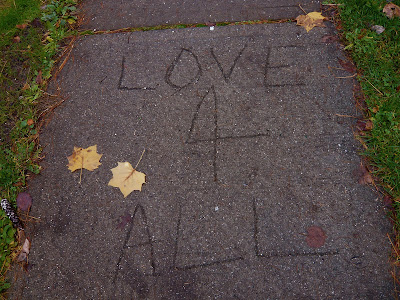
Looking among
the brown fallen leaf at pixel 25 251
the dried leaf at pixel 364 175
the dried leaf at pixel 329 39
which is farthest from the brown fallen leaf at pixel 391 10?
the brown fallen leaf at pixel 25 251

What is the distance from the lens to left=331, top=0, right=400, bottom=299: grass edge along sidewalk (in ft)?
6.74

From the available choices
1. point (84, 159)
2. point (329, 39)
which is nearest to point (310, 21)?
point (329, 39)

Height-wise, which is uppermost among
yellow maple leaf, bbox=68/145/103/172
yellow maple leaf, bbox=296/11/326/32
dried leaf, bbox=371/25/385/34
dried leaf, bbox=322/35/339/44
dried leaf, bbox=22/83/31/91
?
yellow maple leaf, bbox=296/11/326/32

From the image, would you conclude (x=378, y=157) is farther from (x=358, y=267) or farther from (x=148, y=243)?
(x=148, y=243)

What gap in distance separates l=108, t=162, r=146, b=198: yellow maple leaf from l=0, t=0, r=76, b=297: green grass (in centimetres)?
62

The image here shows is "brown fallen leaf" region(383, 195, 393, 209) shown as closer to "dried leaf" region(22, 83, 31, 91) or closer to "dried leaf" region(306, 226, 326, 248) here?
"dried leaf" region(306, 226, 326, 248)

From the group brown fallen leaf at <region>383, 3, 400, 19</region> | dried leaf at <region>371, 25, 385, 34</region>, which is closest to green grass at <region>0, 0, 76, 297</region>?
dried leaf at <region>371, 25, 385, 34</region>

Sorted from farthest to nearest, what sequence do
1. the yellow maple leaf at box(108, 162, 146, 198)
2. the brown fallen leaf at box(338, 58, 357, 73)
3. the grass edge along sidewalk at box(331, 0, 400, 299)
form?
the brown fallen leaf at box(338, 58, 357, 73) < the yellow maple leaf at box(108, 162, 146, 198) < the grass edge along sidewalk at box(331, 0, 400, 299)

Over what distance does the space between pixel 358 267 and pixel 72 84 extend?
2505 mm

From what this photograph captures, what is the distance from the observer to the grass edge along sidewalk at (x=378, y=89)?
2.05 metres

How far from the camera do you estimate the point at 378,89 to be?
7.64 feet

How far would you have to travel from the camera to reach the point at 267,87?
2.40 metres

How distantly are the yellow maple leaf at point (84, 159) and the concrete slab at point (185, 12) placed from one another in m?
1.18

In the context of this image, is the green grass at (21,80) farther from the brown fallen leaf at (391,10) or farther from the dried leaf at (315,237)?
the brown fallen leaf at (391,10)
